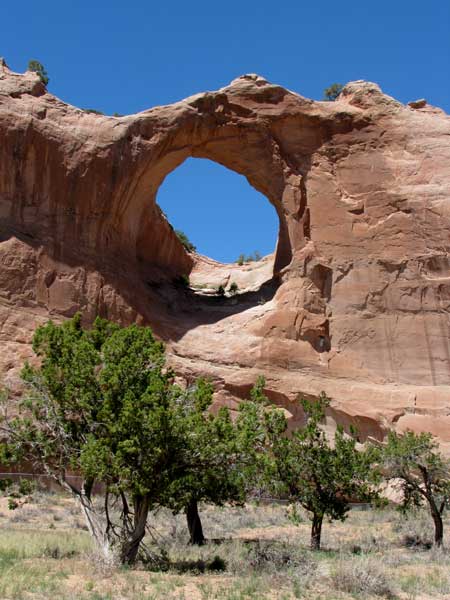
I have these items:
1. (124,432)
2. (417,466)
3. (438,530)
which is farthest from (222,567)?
(417,466)

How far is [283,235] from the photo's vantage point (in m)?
27.3

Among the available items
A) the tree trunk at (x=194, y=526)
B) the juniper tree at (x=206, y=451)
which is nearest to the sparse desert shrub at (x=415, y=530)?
the tree trunk at (x=194, y=526)

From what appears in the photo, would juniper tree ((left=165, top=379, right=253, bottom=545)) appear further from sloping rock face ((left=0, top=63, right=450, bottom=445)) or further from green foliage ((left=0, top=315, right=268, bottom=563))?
sloping rock face ((left=0, top=63, right=450, bottom=445))

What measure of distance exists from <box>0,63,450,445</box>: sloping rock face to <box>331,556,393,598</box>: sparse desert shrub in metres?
11.7

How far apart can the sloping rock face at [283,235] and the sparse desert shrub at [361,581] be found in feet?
38.4

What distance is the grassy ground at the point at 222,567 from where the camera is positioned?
1018cm

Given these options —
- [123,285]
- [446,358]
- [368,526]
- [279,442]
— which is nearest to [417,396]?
[446,358]

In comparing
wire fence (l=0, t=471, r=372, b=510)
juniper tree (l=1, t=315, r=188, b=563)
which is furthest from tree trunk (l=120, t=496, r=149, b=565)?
wire fence (l=0, t=471, r=372, b=510)

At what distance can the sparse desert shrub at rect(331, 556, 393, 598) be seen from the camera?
10797 millimetres

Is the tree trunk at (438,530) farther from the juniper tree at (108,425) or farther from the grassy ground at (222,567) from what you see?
the juniper tree at (108,425)

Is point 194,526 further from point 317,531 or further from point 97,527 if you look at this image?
point 97,527

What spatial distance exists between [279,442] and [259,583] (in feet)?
18.8

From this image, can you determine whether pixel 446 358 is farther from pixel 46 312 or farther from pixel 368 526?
pixel 46 312

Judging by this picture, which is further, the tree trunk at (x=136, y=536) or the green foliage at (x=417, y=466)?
the green foliage at (x=417, y=466)
